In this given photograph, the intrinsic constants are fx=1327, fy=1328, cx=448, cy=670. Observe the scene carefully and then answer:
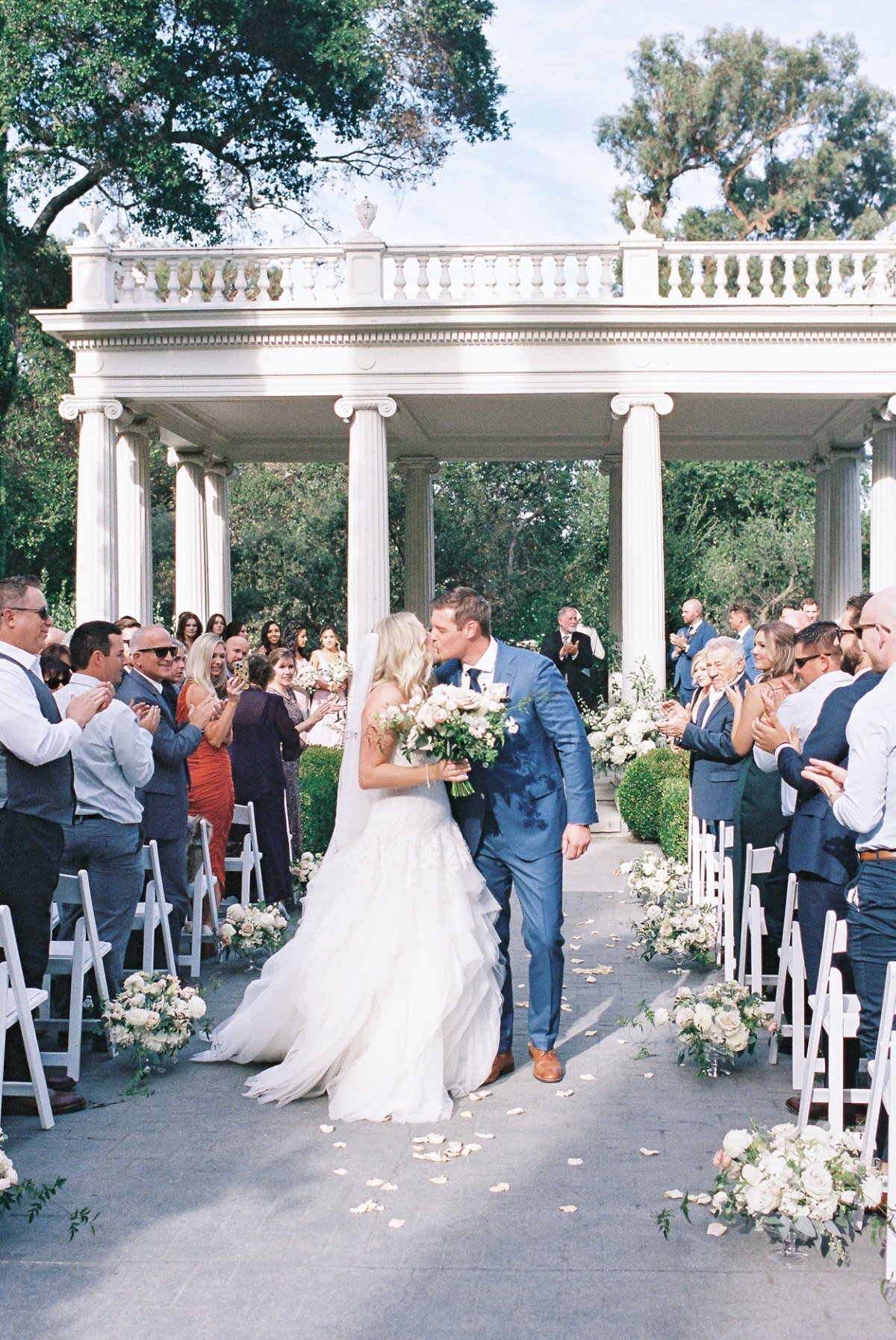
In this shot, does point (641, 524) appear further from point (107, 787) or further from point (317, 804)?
point (107, 787)

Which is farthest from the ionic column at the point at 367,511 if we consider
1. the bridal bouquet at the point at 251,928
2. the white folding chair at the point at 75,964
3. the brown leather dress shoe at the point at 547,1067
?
the brown leather dress shoe at the point at 547,1067

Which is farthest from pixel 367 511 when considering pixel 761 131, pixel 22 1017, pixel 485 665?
pixel 761 131

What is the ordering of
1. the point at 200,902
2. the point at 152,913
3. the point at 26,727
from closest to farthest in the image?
the point at 26,727
the point at 152,913
the point at 200,902

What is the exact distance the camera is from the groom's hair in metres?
6.01

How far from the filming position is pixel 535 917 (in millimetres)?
6164

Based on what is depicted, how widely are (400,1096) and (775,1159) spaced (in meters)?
1.91

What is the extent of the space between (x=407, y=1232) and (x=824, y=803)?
244 cm

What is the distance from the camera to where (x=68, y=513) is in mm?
29984

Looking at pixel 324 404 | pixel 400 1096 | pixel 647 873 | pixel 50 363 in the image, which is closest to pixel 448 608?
pixel 400 1096

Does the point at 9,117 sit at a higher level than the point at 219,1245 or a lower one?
higher

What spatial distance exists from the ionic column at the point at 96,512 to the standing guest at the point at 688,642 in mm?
7841

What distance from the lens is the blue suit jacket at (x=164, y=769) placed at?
730 cm

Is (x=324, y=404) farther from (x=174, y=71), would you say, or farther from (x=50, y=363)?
(x=50, y=363)

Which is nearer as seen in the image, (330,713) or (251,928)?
(251,928)
